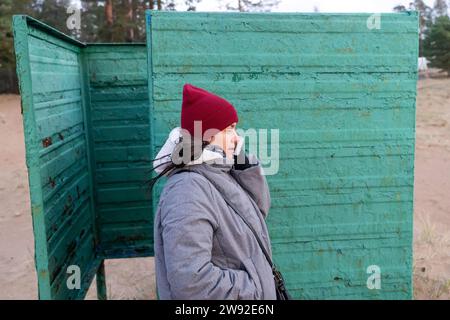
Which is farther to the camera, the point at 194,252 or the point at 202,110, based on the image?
the point at 202,110

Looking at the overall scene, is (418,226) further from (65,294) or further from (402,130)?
(65,294)

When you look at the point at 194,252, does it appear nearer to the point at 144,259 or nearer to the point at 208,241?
the point at 208,241

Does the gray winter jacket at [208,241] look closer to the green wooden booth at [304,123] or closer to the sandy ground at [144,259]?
the green wooden booth at [304,123]

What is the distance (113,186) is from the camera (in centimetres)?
401

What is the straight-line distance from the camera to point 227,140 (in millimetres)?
1878

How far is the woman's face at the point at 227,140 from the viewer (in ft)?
6.10

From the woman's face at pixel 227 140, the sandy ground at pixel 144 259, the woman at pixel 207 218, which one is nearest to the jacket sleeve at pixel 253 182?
the woman at pixel 207 218

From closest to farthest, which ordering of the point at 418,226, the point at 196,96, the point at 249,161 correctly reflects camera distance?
the point at 196,96, the point at 249,161, the point at 418,226

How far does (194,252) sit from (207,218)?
0.12m

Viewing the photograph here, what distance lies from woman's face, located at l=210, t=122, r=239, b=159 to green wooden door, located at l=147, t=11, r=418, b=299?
83 cm

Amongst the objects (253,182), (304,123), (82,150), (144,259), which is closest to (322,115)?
(304,123)

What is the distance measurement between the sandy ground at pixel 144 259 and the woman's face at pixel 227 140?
10.6ft

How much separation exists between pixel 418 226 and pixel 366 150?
4299 millimetres

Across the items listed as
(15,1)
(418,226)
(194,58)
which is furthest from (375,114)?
(15,1)
